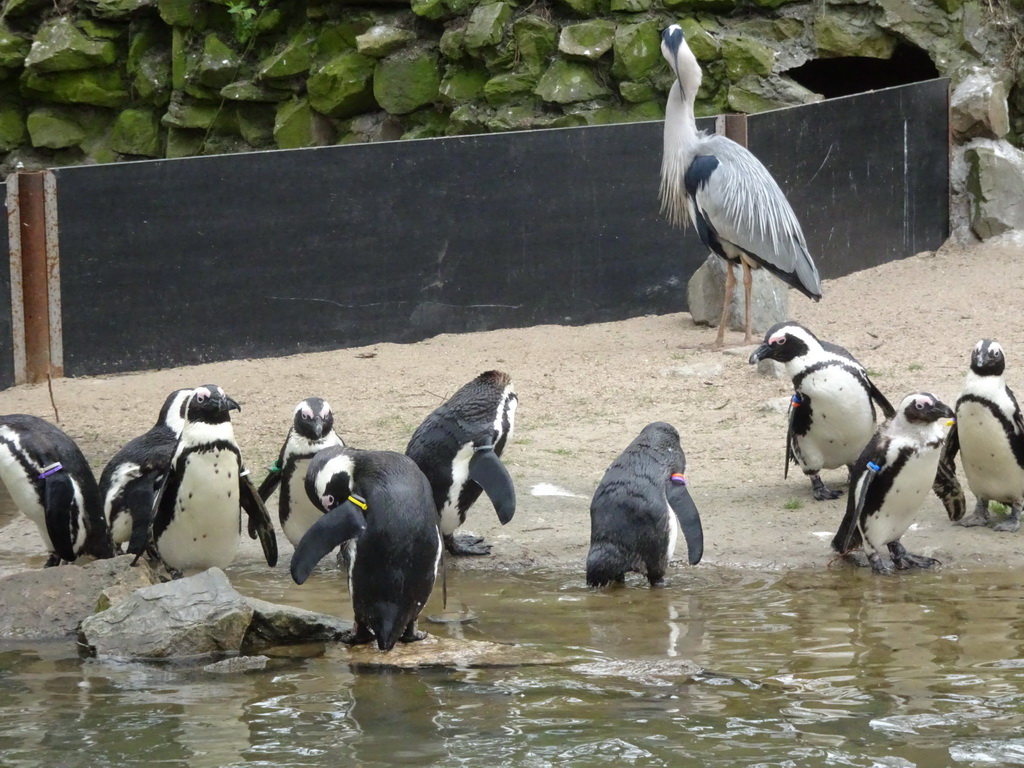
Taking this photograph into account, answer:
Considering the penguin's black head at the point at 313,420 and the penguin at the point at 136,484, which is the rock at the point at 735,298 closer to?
the penguin's black head at the point at 313,420

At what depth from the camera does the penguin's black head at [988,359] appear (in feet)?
20.1

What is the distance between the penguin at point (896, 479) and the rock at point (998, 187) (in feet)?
22.1

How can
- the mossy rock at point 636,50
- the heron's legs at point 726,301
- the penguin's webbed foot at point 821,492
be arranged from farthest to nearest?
the mossy rock at point 636,50, the heron's legs at point 726,301, the penguin's webbed foot at point 821,492

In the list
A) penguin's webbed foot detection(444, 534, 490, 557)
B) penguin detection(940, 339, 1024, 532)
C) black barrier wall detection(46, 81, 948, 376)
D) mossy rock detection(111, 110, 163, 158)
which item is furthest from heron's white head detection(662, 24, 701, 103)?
mossy rock detection(111, 110, 163, 158)

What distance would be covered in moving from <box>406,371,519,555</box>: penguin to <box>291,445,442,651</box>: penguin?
987mm

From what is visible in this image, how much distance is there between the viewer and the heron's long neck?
1011 centimetres

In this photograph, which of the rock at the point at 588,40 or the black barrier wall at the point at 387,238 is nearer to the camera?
the black barrier wall at the point at 387,238

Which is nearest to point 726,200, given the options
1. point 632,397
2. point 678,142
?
point 678,142

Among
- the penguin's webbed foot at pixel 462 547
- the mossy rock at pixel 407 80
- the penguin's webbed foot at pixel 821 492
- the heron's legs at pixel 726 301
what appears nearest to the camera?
the penguin's webbed foot at pixel 462 547

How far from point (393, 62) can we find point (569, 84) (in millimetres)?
1722

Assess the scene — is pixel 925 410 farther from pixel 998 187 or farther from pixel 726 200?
pixel 998 187

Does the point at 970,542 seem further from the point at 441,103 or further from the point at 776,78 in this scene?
the point at 441,103

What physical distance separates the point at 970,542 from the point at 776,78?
6833 mm

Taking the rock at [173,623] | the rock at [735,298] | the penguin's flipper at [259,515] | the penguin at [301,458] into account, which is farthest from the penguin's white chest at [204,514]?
the rock at [735,298]
